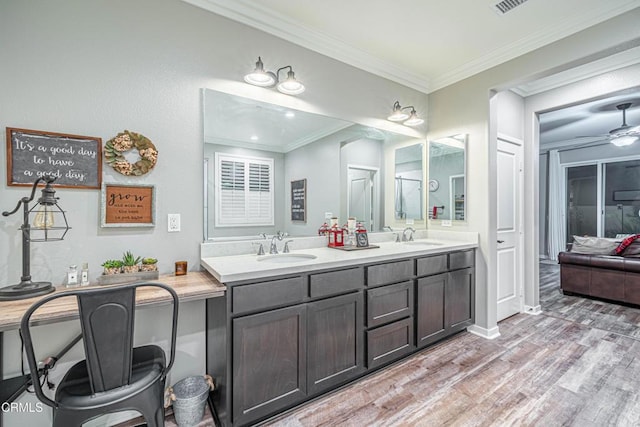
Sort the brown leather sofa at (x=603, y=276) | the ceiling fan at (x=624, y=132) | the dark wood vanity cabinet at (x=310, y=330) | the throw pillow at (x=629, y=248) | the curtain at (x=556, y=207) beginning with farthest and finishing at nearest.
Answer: the curtain at (x=556, y=207)
the ceiling fan at (x=624, y=132)
the throw pillow at (x=629, y=248)
the brown leather sofa at (x=603, y=276)
the dark wood vanity cabinet at (x=310, y=330)

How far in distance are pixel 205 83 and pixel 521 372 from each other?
3243 millimetres

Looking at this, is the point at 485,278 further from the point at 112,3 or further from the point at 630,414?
the point at 112,3

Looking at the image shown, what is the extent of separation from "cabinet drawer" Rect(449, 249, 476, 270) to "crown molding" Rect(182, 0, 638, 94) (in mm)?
1861

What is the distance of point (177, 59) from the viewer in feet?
6.41

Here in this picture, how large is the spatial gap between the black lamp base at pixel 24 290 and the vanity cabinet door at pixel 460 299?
2.88 metres

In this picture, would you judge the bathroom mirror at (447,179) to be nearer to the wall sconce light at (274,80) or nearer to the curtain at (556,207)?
the wall sconce light at (274,80)

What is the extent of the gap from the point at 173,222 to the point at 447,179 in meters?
2.79

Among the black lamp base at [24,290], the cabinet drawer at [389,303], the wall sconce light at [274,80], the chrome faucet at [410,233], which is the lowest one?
the cabinet drawer at [389,303]

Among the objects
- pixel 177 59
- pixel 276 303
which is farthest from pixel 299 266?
pixel 177 59

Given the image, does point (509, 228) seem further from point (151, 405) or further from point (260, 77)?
point (151, 405)

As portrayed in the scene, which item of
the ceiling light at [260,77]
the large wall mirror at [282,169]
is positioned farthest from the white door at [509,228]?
the ceiling light at [260,77]

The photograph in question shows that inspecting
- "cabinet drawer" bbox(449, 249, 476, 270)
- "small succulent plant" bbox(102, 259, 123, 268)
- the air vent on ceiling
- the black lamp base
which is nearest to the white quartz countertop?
"cabinet drawer" bbox(449, 249, 476, 270)

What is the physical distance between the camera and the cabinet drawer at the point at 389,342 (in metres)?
2.16
